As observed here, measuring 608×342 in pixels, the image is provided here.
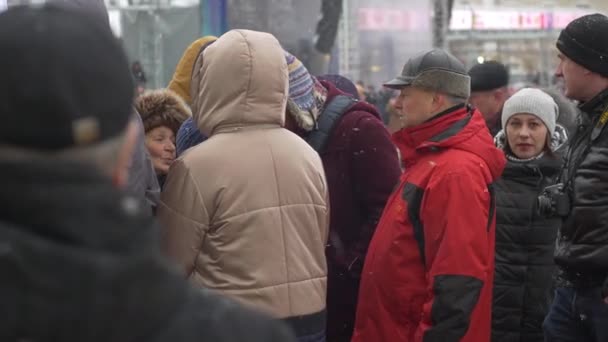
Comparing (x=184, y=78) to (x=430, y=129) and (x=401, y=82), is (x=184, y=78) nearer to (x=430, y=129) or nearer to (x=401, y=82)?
(x=401, y=82)

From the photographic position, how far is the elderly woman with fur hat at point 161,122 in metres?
4.35

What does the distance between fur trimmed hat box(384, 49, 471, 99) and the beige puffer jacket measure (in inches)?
30.7

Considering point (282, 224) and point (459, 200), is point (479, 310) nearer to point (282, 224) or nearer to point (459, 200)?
point (459, 200)

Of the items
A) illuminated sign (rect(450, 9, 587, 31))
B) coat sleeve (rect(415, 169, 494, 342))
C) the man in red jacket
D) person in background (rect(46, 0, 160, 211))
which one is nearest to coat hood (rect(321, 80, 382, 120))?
the man in red jacket

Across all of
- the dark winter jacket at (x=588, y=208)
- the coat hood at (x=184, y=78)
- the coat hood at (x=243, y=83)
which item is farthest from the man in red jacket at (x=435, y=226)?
the coat hood at (x=184, y=78)

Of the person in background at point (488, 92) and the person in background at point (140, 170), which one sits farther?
the person in background at point (488, 92)

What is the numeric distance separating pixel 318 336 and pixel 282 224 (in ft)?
1.37

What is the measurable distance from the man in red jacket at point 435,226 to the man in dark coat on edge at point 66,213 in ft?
7.50

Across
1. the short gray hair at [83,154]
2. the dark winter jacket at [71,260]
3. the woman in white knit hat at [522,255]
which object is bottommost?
the woman in white knit hat at [522,255]

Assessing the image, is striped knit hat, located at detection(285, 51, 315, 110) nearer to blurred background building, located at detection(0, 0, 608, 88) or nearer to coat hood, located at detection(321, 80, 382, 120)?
coat hood, located at detection(321, 80, 382, 120)

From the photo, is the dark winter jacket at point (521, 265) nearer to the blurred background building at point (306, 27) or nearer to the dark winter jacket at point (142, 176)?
the dark winter jacket at point (142, 176)

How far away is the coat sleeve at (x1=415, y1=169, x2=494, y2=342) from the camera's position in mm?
3463

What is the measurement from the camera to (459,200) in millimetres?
3498

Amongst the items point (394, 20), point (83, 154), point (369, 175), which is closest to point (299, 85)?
point (369, 175)
